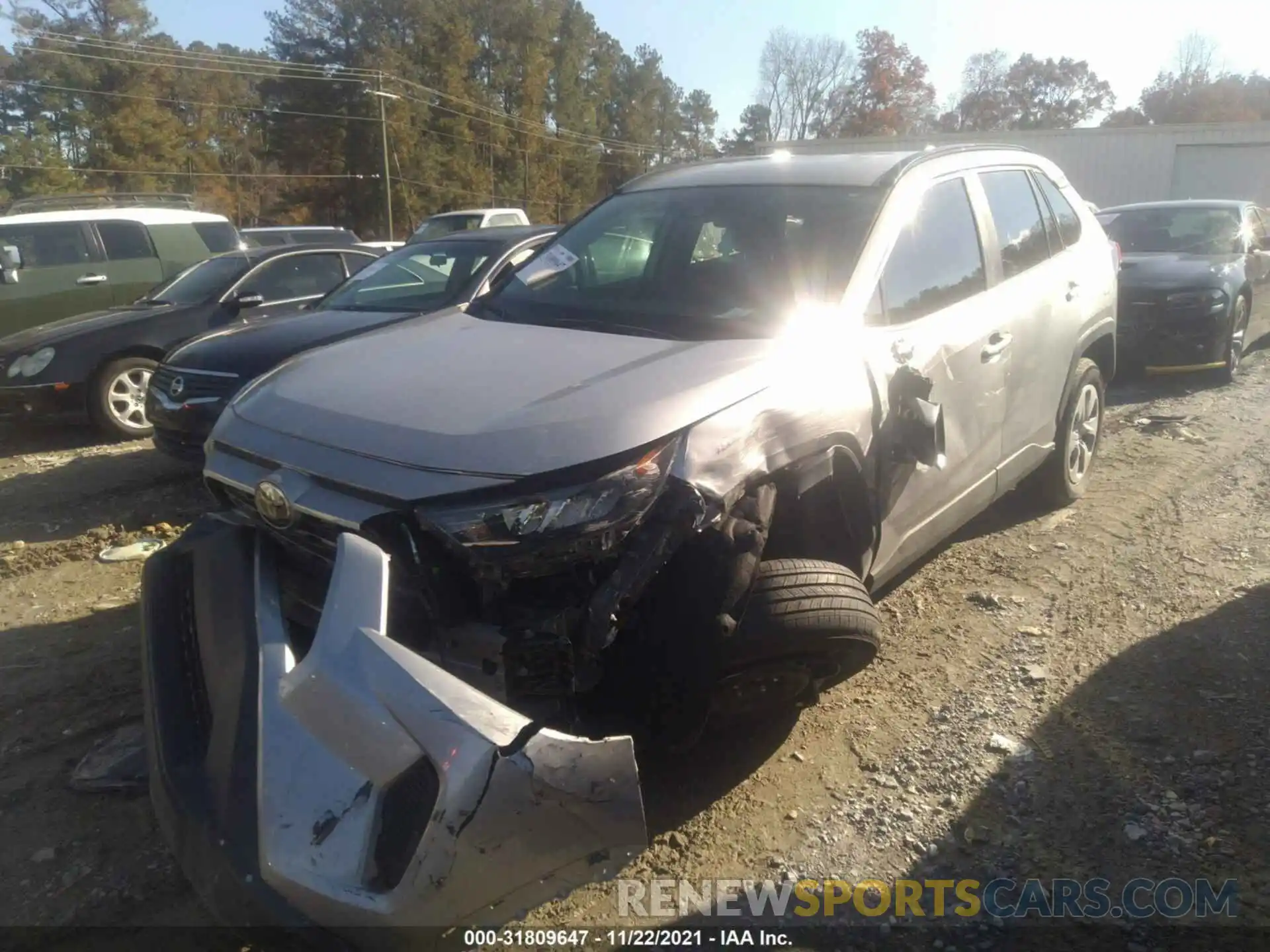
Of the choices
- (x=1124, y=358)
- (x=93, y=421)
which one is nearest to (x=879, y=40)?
(x=1124, y=358)

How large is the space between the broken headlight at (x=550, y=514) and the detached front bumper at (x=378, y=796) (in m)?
0.22

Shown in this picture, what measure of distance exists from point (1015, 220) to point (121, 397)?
697cm

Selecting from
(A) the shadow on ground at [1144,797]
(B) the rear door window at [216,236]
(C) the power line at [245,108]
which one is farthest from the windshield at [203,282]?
(C) the power line at [245,108]

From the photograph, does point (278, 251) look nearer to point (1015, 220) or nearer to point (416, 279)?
point (416, 279)

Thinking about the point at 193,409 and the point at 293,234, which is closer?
the point at 193,409

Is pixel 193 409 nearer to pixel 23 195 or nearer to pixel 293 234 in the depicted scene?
pixel 293 234

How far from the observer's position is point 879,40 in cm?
5938

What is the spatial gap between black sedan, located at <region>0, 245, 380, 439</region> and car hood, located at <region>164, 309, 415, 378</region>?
1.02m

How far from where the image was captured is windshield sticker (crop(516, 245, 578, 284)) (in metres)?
4.01

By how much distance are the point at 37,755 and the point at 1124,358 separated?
911 cm

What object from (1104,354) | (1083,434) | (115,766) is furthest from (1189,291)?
(115,766)

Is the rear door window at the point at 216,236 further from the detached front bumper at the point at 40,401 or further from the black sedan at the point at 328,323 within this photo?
the black sedan at the point at 328,323

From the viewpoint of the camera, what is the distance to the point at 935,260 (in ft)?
12.5

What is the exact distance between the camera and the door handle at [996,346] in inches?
157
